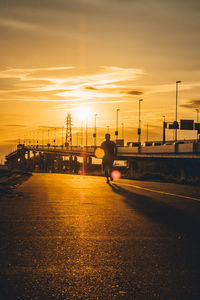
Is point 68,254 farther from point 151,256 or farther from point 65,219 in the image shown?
point 65,219

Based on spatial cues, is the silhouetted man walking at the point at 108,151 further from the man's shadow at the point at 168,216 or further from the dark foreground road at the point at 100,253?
the dark foreground road at the point at 100,253

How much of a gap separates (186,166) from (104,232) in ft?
313

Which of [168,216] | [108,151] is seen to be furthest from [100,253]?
[108,151]

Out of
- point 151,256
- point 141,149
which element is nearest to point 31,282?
point 151,256

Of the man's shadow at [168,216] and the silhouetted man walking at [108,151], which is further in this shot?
the silhouetted man walking at [108,151]

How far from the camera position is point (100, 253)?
517 centimetres

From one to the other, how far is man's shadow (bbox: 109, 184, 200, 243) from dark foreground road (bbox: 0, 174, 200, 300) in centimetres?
2

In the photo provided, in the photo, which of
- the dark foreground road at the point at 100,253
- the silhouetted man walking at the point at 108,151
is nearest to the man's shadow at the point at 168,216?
the dark foreground road at the point at 100,253

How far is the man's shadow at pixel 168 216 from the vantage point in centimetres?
659

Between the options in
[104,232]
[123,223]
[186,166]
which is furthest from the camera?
[186,166]

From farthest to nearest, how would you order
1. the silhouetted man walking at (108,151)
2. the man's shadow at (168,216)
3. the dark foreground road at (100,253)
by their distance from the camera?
the silhouetted man walking at (108,151)
the man's shadow at (168,216)
the dark foreground road at (100,253)

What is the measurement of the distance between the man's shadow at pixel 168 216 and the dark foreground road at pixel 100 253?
2 centimetres

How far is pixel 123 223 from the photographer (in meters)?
7.44

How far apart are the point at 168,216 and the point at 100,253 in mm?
3303
